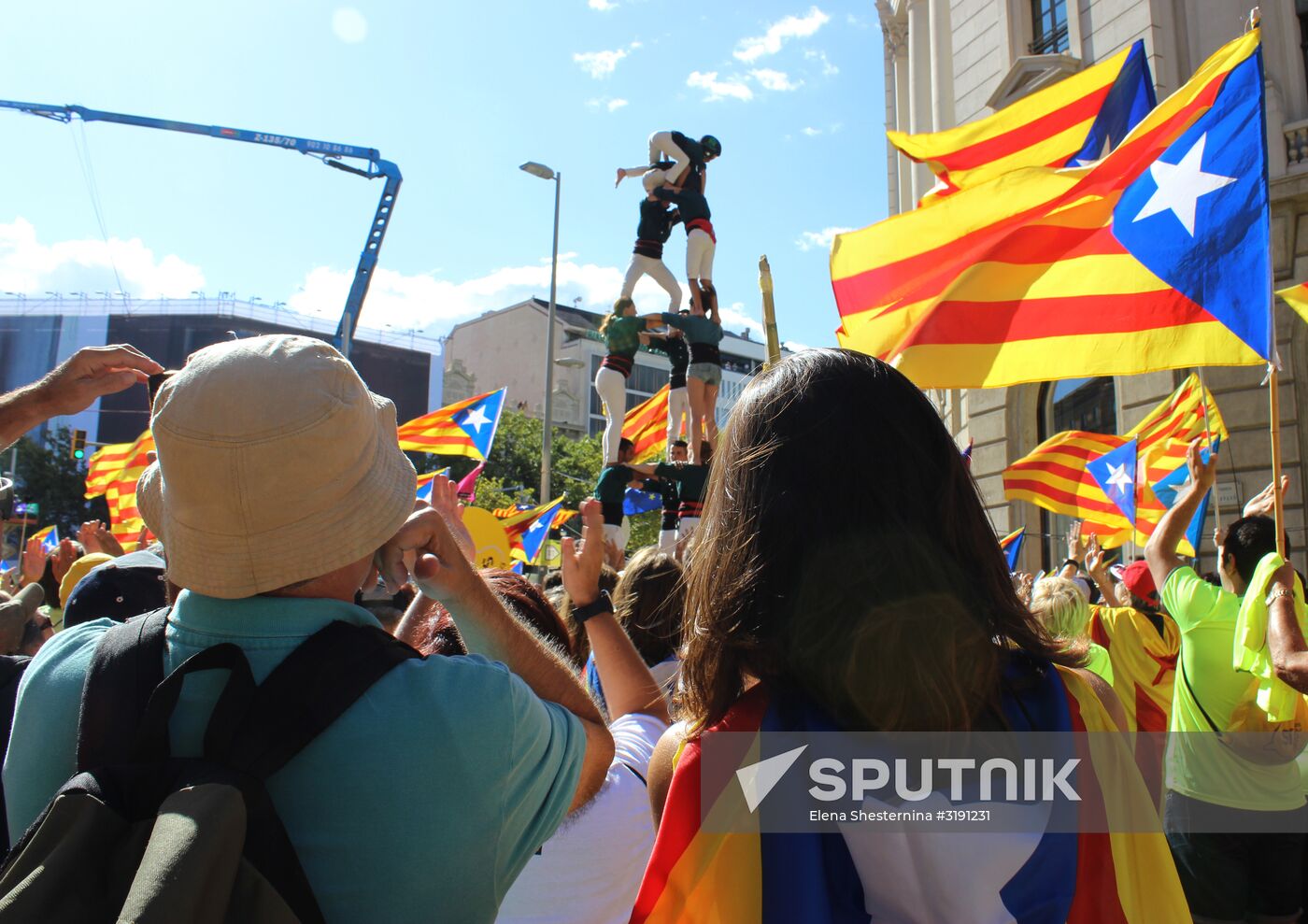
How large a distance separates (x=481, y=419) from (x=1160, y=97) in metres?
10.7

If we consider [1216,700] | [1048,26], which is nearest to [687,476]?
[1216,700]

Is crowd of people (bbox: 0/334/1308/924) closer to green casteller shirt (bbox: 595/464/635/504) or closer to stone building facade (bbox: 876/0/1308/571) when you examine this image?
green casteller shirt (bbox: 595/464/635/504)

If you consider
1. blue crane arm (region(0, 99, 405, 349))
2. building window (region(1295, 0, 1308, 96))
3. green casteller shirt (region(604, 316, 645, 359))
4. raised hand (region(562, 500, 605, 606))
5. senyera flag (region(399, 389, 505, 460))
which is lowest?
raised hand (region(562, 500, 605, 606))

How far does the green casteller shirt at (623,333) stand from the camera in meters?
8.14

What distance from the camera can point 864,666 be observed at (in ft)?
4.30

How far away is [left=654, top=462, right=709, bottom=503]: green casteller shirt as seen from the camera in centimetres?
793

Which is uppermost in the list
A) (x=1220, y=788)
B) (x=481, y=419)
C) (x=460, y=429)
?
(x=481, y=419)

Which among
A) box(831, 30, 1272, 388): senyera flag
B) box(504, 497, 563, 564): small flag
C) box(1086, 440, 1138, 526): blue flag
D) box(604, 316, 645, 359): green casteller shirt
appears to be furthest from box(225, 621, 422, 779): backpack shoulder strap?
box(504, 497, 563, 564): small flag

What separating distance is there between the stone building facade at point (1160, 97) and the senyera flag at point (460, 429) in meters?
5.82

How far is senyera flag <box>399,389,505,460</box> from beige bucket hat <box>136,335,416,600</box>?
10.4 metres

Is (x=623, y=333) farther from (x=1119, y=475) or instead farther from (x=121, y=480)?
(x=121, y=480)

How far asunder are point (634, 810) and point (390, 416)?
1.08 metres

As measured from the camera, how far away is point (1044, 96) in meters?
5.84

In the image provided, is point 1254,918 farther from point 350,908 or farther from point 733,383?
point 733,383
